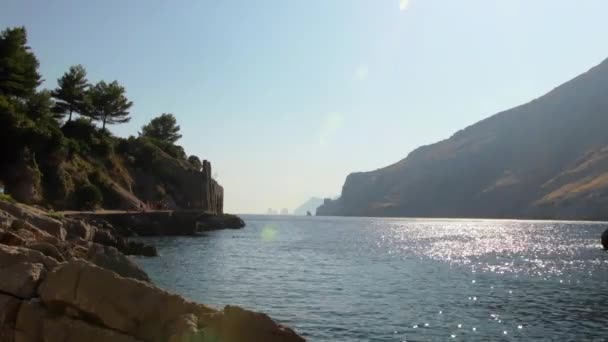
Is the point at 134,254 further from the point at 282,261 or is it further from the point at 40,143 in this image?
the point at 40,143

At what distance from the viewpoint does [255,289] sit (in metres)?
33.5

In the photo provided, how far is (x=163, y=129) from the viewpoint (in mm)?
137375

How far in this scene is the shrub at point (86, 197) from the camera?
Result: 250 feet

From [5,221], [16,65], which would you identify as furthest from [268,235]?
[5,221]

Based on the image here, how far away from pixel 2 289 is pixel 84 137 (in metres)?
86.2

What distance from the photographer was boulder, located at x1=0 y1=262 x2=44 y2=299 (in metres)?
12.4

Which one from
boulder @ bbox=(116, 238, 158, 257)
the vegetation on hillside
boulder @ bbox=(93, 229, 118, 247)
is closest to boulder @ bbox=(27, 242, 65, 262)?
boulder @ bbox=(116, 238, 158, 257)

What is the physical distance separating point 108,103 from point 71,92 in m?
10.5

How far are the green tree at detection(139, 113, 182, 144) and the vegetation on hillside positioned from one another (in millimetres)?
21819

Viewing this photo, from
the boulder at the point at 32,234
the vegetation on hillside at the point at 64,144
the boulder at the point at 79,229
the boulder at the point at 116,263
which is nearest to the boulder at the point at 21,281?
the boulder at the point at 116,263

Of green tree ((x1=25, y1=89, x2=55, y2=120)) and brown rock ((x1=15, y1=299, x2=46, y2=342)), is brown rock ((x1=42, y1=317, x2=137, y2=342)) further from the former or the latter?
green tree ((x1=25, y1=89, x2=55, y2=120))

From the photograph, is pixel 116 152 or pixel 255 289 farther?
pixel 116 152

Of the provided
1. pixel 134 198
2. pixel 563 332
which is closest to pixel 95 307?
pixel 563 332

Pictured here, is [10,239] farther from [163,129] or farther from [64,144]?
[163,129]
